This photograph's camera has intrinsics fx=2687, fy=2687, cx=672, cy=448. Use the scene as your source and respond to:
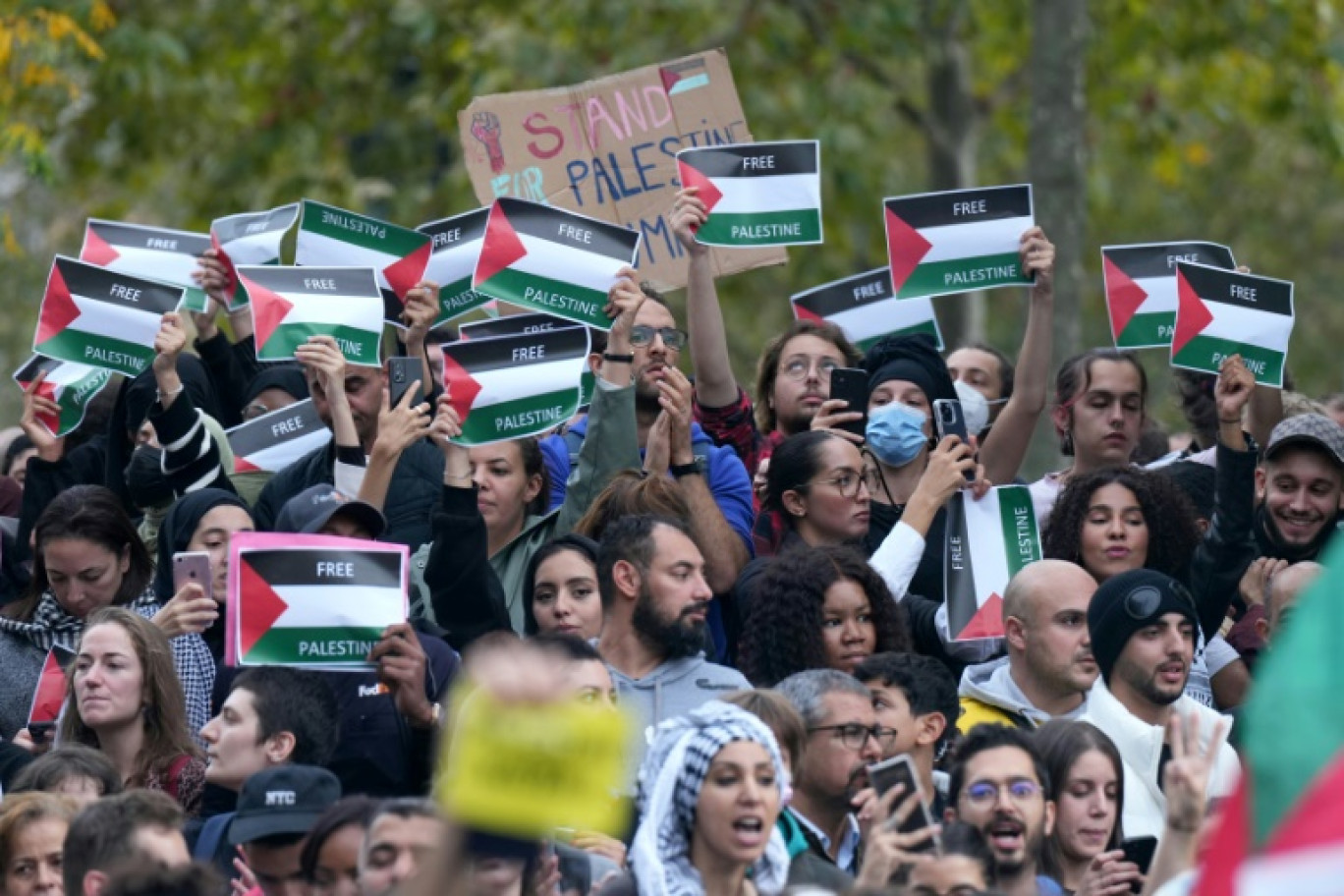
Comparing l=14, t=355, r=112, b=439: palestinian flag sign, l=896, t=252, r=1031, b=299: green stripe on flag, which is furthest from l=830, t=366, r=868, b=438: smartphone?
l=14, t=355, r=112, b=439: palestinian flag sign

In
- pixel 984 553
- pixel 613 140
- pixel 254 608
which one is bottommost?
pixel 254 608

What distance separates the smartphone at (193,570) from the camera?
8688mm

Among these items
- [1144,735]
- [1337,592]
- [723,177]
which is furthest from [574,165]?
[1337,592]

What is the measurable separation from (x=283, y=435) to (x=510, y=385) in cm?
133

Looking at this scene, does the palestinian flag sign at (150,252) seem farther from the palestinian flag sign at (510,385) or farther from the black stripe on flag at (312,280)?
the palestinian flag sign at (510,385)

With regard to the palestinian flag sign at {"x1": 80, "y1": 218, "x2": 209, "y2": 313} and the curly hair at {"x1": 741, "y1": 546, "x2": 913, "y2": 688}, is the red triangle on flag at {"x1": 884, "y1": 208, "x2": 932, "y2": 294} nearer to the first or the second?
the curly hair at {"x1": 741, "y1": 546, "x2": 913, "y2": 688}

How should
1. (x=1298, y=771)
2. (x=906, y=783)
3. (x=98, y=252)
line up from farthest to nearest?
(x=98, y=252), (x=906, y=783), (x=1298, y=771)

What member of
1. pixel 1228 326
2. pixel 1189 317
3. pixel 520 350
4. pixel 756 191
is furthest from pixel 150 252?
pixel 1228 326

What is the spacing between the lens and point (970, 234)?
10117mm

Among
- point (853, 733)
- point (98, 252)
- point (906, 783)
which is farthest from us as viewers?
point (98, 252)

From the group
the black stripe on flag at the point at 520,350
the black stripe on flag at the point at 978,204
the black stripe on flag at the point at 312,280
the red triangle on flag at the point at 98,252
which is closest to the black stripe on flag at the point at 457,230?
the black stripe on flag at the point at 312,280

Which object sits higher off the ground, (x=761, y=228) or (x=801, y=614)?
(x=761, y=228)

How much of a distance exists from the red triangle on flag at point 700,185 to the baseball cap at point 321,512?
2.01m

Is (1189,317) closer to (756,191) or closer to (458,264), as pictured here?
(756,191)
